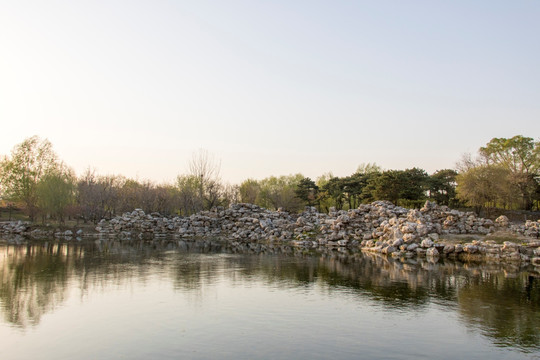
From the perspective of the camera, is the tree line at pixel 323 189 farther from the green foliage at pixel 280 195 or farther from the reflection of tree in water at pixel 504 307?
the reflection of tree in water at pixel 504 307

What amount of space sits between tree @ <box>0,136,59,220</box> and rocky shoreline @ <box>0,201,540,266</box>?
13.5 meters

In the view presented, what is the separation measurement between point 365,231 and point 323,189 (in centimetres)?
3367

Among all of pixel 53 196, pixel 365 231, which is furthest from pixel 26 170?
pixel 365 231

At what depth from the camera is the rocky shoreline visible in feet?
101

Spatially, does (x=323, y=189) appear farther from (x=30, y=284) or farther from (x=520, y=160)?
(x=30, y=284)

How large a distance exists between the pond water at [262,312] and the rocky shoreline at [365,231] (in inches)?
265

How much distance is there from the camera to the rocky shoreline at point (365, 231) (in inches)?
1217

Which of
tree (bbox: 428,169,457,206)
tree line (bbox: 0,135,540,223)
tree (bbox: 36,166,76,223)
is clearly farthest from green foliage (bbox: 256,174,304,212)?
tree (bbox: 36,166,76,223)

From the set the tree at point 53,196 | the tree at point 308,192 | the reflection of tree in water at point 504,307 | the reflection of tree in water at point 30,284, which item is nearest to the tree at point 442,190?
the tree at point 308,192

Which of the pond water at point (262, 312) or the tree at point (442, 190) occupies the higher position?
the tree at point (442, 190)

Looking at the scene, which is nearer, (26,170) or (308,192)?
(26,170)

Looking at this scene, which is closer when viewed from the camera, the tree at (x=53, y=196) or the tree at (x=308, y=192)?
the tree at (x=53, y=196)

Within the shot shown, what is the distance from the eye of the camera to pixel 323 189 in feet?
245

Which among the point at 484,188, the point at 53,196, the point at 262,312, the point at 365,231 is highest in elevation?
the point at 484,188
